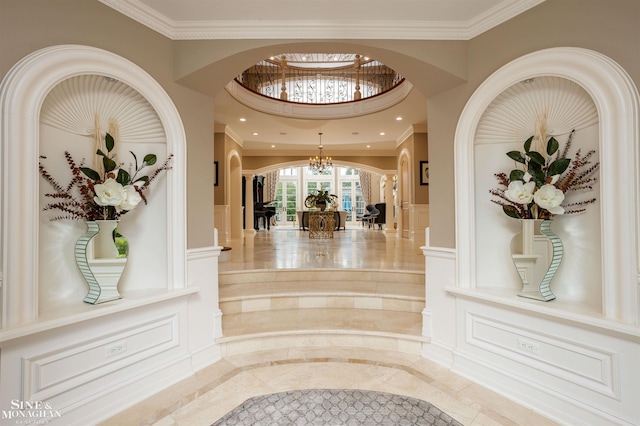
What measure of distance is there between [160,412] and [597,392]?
2.64 m

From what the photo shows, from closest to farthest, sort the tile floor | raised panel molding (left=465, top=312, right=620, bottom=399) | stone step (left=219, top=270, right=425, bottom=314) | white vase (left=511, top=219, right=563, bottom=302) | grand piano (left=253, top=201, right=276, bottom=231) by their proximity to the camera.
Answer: raised panel molding (left=465, top=312, right=620, bottom=399) < the tile floor < white vase (left=511, top=219, right=563, bottom=302) < stone step (left=219, top=270, right=425, bottom=314) < grand piano (left=253, top=201, right=276, bottom=231)

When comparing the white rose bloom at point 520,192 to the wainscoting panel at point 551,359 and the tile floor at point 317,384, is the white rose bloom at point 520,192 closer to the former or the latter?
the wainscoting panel at point 551,359

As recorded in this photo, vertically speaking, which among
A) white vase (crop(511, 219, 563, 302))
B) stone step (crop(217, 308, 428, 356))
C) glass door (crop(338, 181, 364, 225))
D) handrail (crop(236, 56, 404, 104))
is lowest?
stone step (crop(217, 308, 428, 356))

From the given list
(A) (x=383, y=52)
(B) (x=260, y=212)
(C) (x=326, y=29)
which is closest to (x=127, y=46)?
(C) (x=326, y=29)

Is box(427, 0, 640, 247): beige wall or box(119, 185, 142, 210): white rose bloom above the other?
box(427, 0, 640, 247): beige wall

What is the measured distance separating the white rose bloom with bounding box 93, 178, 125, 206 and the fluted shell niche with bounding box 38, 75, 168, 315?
0.30m

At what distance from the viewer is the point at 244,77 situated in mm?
6336

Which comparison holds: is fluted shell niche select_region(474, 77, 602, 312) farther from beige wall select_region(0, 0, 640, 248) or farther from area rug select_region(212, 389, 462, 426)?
area rug select_region(212, 389, 462, 426)

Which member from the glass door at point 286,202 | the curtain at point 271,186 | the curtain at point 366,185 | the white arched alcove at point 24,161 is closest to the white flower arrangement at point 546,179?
the white arched alcove at point 24,161

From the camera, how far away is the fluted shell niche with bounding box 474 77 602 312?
191 centimetres

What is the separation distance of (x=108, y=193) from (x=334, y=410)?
202 centimetres

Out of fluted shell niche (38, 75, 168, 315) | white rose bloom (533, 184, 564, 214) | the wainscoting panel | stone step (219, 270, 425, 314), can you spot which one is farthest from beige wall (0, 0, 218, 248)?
white rose bloom (533, 184, 564, 214)

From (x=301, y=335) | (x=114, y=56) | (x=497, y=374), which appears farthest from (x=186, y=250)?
(x=497, y=374)

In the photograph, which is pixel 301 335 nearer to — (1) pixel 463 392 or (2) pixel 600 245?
(1) pixel 463 392
